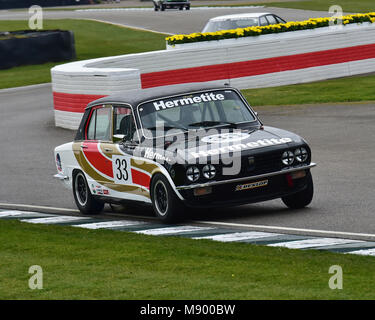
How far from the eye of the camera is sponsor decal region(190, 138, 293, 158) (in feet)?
37.1

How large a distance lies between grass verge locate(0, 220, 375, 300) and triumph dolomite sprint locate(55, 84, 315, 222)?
0.88m

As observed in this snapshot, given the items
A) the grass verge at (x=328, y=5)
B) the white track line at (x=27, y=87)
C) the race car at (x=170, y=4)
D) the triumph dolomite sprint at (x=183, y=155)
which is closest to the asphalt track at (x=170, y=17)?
the race car at (x=170, y=4)

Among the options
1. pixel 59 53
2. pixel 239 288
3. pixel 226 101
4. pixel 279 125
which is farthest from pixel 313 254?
pixel 59 53

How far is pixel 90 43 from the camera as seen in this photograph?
1877 inches

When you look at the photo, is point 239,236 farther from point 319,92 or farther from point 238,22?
point 238,22

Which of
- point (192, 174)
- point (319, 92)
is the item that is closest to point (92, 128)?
point (192, 174)

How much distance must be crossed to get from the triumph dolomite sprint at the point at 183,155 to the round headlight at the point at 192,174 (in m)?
0.01

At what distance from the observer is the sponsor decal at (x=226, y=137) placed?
38.3 feet

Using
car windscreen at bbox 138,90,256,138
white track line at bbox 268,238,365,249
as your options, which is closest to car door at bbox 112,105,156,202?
car windscreen at bbox 138,90,256,138

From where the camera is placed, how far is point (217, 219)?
11977 millimetres

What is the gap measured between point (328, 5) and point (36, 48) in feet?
105

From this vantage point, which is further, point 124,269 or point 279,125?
point 279,125
